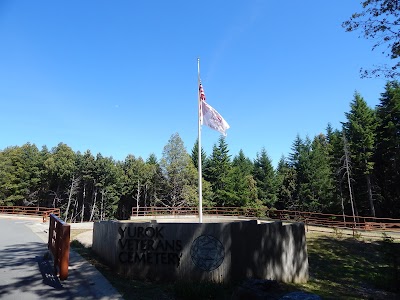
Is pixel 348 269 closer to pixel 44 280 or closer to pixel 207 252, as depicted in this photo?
pixel 207 252

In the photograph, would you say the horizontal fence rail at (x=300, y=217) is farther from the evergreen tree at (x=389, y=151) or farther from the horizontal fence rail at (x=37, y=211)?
the horizontal fence rail at (x=37, y=211)

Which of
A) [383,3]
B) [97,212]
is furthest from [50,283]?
[97,212]

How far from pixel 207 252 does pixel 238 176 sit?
173ft

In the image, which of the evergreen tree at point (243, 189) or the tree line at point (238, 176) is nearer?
the tree line at point (238, 176)

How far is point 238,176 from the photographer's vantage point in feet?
198

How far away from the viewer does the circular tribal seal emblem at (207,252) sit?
318 inches

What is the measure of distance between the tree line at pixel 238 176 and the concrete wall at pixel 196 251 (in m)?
37.5

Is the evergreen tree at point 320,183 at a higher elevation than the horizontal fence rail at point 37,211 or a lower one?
higher

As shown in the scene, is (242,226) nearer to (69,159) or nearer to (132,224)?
(132,224)

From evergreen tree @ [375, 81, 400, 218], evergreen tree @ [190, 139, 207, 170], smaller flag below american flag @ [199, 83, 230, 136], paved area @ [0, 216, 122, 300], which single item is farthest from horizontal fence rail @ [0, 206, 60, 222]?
evergreen tree @ [375, 81, 400, 218]

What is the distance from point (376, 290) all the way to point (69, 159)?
70.8 metres

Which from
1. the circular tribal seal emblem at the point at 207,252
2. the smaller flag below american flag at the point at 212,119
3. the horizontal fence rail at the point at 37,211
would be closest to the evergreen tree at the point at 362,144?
the smaller flag below american flag at the point at 212,119

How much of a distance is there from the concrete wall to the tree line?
123ft

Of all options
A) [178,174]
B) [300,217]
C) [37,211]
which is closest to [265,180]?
[178,174]
